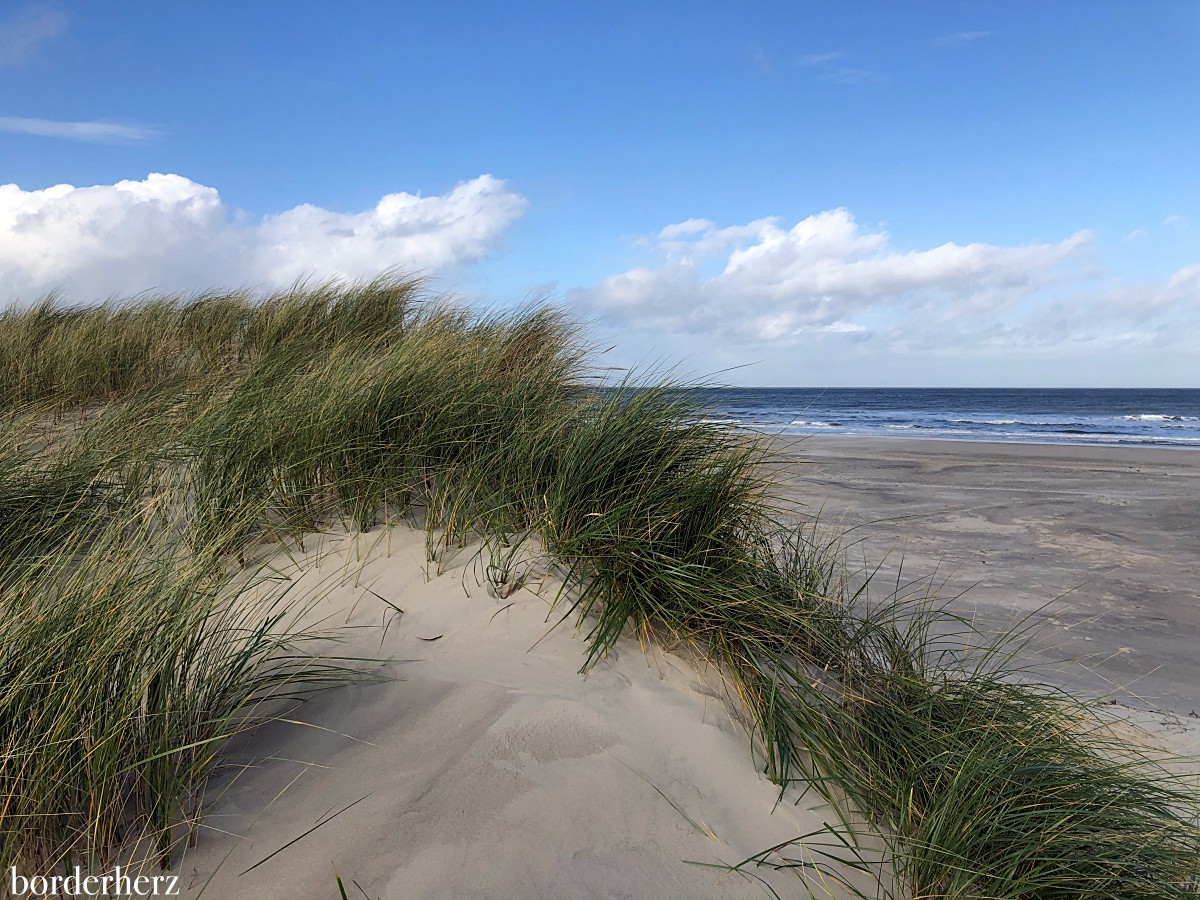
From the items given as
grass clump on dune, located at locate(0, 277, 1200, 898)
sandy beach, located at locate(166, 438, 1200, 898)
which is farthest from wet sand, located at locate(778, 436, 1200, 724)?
grass clump on dune, located at locate(0, 277, 1200, 898)

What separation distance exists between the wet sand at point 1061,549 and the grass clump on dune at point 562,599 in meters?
0.63

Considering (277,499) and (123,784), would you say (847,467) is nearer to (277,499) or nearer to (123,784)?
(277,499)

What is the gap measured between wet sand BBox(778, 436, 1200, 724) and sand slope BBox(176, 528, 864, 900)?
1.20 meters

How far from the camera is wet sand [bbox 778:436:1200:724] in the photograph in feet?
12.5

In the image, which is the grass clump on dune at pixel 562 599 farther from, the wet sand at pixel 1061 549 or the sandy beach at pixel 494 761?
the wet sand at pixel 1061 549

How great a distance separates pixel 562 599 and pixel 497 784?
0.90m

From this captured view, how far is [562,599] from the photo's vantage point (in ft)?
9.48

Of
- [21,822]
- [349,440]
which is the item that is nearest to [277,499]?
[349,440]

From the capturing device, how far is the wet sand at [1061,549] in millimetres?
3820

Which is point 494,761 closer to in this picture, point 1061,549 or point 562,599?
point 562,599

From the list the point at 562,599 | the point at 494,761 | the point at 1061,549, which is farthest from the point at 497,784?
the point at 1061,549

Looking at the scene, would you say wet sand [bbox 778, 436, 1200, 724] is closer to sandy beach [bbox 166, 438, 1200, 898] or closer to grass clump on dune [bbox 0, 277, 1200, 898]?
sandy beach [bbox 166, 438, 1200, 898]

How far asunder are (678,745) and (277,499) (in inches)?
87.2

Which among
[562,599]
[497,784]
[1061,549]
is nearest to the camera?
[497,784]
